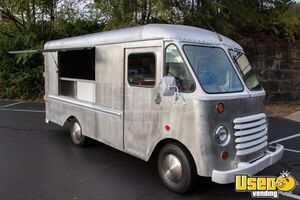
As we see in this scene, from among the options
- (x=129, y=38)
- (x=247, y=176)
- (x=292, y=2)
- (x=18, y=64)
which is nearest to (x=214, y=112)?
(x=247, y=176)

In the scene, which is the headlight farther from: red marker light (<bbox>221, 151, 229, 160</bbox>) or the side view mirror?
the side view mirror

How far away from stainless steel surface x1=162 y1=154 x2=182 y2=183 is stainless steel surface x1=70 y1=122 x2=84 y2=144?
8.94ft

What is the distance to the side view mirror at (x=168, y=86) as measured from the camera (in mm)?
4957

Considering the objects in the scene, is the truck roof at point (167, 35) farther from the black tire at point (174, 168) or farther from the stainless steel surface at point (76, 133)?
the stainless steel surface at point (76, 133)

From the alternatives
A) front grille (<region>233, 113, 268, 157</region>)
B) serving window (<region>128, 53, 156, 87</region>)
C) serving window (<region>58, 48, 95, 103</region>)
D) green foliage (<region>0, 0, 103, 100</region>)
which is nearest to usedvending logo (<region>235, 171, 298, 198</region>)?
front grille (<region>233, 113, 268, 157</region>)

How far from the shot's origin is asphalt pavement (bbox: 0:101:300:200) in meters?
5.20

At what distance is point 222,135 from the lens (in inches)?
193

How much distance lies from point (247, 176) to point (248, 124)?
725mm

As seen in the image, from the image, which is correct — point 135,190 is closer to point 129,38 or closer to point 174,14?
point 129,38

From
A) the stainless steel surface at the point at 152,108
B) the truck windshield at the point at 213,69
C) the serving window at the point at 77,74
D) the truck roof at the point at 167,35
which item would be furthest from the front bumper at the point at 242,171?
the serving window at the point at 77,74

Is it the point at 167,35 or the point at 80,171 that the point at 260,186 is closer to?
the point at 167,35

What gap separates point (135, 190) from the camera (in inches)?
210

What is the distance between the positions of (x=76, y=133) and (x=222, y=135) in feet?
12.6

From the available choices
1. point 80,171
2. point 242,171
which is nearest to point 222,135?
point 242,171
